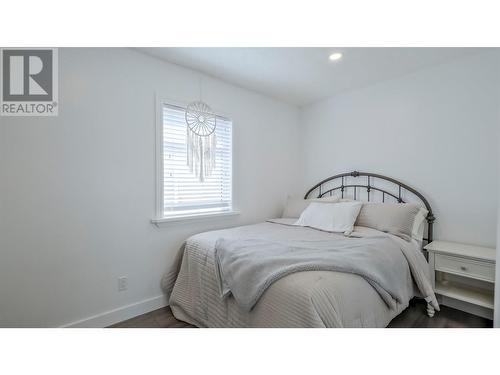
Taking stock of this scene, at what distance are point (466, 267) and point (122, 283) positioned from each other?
9.17 feet

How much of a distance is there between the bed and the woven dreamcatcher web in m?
0.74

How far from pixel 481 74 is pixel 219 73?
7.82 ft

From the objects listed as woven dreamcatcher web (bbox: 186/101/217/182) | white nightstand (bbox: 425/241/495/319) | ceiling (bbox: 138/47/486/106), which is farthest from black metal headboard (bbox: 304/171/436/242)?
woven dreamcatcher web (bbox: 186/101/217/182)

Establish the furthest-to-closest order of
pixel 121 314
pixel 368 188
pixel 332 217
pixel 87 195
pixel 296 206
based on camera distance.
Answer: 1. pixel 296 206
2. pixel 368 188
3. pixel 332 217
4. pixel 121 314
5. pixel 87 195

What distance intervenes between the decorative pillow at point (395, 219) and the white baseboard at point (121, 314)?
206 cm

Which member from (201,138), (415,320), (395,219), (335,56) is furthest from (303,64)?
(415,320)

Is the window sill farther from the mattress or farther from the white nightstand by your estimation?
the white nightstand

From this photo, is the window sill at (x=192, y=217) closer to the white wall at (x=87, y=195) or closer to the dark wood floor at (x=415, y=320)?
the white wall at (x=87, y=195)

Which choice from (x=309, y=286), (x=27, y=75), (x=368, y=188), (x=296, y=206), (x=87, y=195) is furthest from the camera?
(x=296, y=206)

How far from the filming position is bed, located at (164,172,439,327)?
1.17 m

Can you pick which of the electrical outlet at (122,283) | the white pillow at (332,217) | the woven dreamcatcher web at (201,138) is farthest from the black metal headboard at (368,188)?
the electrical outlet at (122,283)

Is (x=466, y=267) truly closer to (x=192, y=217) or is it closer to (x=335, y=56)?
(x=335, y=56)

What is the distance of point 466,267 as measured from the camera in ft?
6.13
